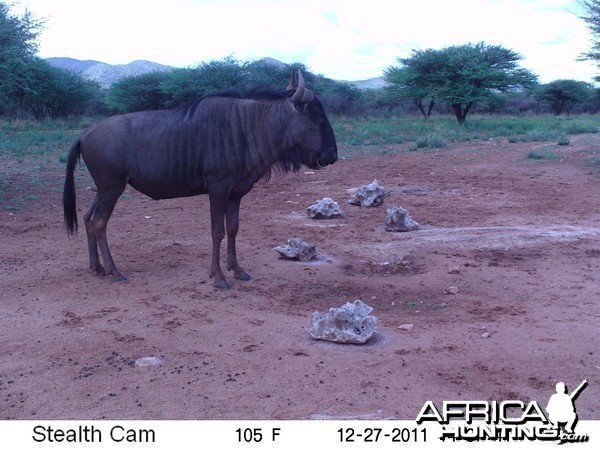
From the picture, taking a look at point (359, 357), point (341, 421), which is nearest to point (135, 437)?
point (341, 421)

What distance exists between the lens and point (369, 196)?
1038 centimetres

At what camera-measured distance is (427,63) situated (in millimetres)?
32938

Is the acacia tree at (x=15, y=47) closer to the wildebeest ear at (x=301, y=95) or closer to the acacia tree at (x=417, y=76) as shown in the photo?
the wildebeest ear at (x=301, y=95)

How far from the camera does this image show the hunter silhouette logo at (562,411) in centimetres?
311

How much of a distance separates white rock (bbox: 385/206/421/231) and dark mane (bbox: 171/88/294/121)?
2.71m

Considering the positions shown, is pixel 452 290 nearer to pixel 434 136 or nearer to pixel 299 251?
Answer: pixel 299 251

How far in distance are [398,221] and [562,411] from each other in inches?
208

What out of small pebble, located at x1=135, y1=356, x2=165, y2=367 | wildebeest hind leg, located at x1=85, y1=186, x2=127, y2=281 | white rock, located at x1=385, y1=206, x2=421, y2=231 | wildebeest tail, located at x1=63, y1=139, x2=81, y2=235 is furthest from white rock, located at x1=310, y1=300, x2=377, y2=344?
white rock, located at x1=385, y1=206, x2=421, y2=231

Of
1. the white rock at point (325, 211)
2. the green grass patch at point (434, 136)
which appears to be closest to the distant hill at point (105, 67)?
Result: the green grass patch at point (434, 136)

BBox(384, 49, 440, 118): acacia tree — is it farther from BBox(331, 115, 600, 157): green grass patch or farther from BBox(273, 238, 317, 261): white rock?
BBox(273, 238, 317, 261): white rock

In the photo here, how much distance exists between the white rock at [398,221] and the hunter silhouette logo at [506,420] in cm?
500

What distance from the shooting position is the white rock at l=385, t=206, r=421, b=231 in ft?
27.9

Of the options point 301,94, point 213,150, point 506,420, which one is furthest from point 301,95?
point 506,420

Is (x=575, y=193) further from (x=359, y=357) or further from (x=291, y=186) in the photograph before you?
(x=359, y=357)
